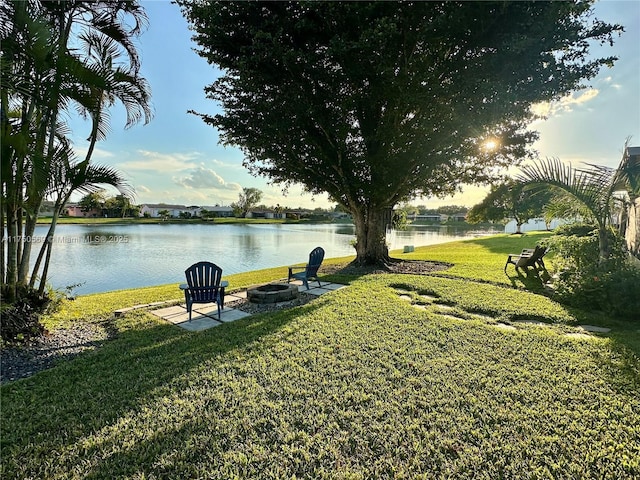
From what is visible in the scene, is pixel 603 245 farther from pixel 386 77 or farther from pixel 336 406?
pixel 336 406

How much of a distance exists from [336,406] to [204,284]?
329 centimetres

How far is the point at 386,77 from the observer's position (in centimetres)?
694

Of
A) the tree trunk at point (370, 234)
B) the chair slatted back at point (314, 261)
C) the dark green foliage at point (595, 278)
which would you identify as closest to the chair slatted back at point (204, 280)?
the chair slatted back at point (314, 261)

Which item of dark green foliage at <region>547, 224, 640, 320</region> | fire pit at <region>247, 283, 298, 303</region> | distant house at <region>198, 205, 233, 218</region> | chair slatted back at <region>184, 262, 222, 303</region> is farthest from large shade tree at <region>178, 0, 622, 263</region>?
distant house at <region>198, 205, 233, 218</region>

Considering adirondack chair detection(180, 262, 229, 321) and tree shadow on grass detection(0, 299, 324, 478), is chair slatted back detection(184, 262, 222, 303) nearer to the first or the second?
adirondack chair detection(180, 262, 229, 321)

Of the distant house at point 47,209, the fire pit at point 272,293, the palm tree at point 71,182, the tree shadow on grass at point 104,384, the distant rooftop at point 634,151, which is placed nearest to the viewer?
the tree shadow on grass at point 104,384

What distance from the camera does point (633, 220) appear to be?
7016 millimetres

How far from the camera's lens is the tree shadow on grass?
214 centimetres

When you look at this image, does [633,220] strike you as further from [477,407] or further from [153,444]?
[153,444]

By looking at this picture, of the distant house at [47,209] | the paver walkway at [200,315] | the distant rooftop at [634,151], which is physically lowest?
the paver walkway at [200,315]

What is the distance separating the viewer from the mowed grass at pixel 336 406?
1.89m

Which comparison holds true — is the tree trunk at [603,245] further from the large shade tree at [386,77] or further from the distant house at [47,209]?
the distant house at [47,209]

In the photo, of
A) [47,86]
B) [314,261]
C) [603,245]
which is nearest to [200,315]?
[314,261]

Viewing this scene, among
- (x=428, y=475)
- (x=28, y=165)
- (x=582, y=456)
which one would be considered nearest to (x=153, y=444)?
(x=428, y=475)
